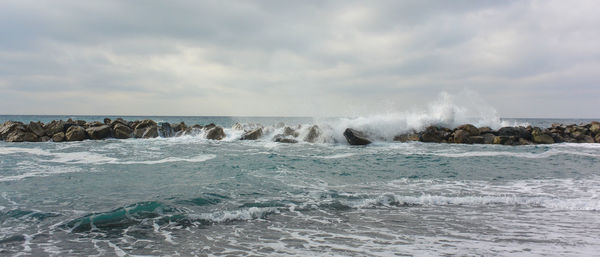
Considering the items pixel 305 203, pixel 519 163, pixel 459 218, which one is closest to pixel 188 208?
pixel 305 203

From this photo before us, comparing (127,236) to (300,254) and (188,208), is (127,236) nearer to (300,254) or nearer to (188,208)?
(188,208)

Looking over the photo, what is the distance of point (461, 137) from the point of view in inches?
806

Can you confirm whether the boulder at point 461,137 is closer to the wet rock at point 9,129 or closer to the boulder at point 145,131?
the boulder at point 145,131

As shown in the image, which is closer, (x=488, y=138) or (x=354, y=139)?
(x=354, y=139)

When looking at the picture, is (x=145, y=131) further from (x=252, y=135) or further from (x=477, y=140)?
(x=477, y=140)

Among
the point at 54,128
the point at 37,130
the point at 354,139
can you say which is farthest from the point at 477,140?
the point at 37,130

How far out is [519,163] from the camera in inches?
485

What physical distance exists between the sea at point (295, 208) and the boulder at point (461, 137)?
27.7 ft

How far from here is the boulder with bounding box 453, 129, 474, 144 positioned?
20.4 meters

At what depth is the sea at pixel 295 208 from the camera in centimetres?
430

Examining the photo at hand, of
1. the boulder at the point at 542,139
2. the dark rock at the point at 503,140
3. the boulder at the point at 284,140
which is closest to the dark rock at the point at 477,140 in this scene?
the dark rock at the point at 503,140

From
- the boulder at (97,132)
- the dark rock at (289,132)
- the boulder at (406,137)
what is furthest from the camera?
the dark rock at (289,132)

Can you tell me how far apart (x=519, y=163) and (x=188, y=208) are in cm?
1256

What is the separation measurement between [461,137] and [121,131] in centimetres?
2357
